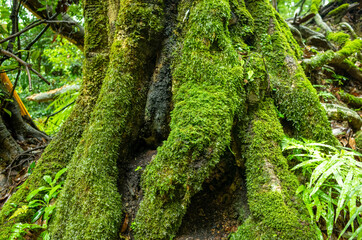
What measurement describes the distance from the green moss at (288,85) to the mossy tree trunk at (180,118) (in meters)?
0.01

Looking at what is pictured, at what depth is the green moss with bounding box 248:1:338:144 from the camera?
7.98 feet

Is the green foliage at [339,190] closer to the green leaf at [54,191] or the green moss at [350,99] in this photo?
the green leaf at [54,191]

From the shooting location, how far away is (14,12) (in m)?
2.59

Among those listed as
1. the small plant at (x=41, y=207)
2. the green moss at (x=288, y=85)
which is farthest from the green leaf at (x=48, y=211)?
the green moss at (x=288, y=85)

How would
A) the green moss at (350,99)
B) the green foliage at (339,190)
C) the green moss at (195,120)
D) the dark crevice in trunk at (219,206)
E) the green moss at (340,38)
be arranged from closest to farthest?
the green foliage at (339,190)
the green moss at (195,120)
the dark crevice in trunk at (219,206)
the green moss at (350,99)
the green moss at (340,38)

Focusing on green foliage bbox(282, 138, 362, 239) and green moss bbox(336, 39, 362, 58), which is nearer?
green foliage bbox(282, 138, 362, 239)

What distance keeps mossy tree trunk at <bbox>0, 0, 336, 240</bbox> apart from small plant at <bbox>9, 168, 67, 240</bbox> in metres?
0.12

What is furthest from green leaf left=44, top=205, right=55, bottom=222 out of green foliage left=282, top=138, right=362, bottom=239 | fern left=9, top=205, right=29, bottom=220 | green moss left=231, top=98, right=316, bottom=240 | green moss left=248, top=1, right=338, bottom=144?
green moss left=248, top=1, right=338, bottom=144

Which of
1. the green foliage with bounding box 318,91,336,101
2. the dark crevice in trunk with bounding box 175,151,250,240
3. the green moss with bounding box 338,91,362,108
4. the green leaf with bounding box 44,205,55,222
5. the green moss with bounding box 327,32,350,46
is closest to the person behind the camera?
the dark crevice in trunk with bounding box 175,151,250,240

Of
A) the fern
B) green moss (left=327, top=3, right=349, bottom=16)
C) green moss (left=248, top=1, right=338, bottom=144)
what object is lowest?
the fern

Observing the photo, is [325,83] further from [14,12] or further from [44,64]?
[44,64]

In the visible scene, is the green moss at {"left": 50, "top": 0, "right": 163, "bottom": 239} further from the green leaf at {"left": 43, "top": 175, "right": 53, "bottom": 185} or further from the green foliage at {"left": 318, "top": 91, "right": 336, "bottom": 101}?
the green foliage at {"left": 318, "top": 91, "right": 336, "bottom": 101}

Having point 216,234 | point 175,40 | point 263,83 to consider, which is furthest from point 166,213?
point 175,40

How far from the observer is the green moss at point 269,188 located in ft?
5.41
